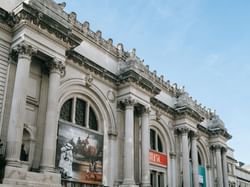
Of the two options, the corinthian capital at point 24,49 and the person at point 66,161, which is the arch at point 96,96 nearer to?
the person at point 66,161

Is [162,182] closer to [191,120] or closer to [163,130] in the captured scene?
[163,130]

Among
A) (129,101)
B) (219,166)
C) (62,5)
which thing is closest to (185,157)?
(219,166)

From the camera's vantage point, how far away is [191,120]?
120ft

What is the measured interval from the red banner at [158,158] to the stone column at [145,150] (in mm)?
3434

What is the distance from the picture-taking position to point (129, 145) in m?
26.7

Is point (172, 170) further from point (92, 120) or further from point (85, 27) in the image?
point (85, 27)

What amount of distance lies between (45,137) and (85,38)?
10.1 meters

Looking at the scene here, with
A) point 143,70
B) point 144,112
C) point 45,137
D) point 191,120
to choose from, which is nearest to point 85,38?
point 143,70

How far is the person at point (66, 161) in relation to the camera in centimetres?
2280

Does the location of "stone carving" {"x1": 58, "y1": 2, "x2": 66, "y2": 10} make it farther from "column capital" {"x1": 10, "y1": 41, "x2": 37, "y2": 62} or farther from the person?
the person

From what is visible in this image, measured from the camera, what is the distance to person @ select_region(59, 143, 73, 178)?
22.8m

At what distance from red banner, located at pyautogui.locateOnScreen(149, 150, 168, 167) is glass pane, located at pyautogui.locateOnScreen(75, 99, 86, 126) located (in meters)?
8.64

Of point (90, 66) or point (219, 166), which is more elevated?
point (90, 66)

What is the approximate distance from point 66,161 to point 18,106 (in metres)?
5.94
